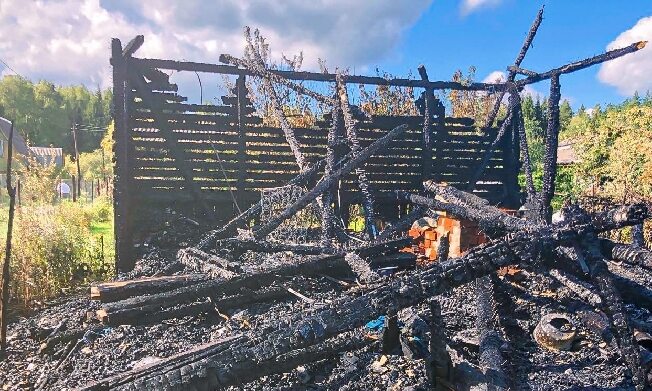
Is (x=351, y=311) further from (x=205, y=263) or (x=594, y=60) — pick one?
(x=594, y=60)

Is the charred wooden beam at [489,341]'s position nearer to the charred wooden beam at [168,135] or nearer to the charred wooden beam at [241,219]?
the charred wooden beam at [241,219]

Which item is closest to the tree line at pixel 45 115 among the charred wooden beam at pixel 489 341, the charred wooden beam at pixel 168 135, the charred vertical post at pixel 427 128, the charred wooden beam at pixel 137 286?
the charred wooden beam at pixel 168 135

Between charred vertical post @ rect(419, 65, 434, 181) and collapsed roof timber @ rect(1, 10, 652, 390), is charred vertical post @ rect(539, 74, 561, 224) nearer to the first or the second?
collapsed roof timber @ rect(1, 10, 652, 390)

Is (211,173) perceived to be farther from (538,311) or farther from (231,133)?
(538,311)

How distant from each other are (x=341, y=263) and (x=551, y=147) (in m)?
5.06

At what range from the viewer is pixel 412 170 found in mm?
10383

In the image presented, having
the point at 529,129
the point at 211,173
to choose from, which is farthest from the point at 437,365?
the point at 529,129

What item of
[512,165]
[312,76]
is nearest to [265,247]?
[312,76]

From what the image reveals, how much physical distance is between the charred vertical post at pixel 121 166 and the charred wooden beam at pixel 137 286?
112 inches

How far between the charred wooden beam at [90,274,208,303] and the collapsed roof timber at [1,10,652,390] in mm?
31

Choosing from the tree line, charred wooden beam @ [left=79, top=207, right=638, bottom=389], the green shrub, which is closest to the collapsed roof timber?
charred wooden beam @ [left=79, top=207, right=638, bottom=389]

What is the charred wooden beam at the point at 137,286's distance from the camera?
499cm

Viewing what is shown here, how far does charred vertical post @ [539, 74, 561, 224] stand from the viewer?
7.98 m

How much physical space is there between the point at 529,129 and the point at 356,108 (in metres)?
40.7
